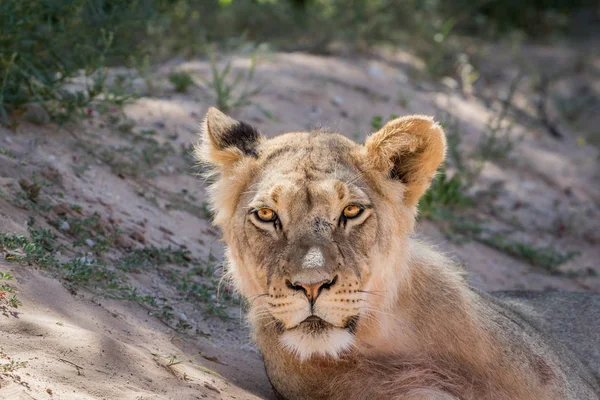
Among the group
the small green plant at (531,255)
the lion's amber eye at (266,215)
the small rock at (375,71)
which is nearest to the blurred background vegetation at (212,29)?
the small rock at (375,71)

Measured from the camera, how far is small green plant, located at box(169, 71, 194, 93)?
9.11 m

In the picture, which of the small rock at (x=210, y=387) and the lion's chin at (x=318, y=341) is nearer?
the lion's chin at (x=318, y=341)

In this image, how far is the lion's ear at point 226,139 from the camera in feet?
16.2

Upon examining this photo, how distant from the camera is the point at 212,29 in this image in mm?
12062

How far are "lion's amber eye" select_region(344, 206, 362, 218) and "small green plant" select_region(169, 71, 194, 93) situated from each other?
509cm

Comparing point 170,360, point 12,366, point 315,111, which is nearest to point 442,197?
point 315,111

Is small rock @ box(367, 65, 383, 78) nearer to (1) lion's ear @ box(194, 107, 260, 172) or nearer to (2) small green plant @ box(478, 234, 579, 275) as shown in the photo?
(2) small green plant @ box(478, 234, 579, 275)

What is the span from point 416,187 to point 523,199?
5.86 metres

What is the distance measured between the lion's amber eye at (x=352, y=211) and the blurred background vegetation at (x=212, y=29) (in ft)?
10.5

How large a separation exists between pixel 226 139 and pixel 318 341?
1.41 meters

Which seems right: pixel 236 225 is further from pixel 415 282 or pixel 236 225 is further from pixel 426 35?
pixel 426 35

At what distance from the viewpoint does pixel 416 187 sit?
15.4 ft

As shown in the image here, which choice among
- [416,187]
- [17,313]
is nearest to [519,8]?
[416,187]

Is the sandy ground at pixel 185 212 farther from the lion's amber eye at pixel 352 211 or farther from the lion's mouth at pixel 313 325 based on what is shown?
the lion's amber eye at pixel 352 211
